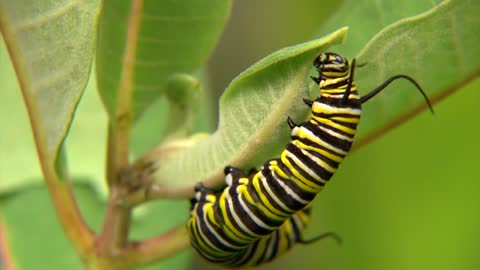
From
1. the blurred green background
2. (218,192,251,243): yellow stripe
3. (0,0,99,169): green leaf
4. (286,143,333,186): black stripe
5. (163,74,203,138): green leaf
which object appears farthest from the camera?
the blurred green background

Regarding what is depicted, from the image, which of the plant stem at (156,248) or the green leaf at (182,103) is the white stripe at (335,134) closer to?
the green leaf at (182,103)

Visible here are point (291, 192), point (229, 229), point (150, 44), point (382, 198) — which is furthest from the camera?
point (382, 198)

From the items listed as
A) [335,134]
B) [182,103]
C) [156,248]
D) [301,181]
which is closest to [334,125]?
[335,134]

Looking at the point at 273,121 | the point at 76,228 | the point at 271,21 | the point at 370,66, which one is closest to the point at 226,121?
the point at 273,121

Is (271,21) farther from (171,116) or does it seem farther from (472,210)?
(171,116)

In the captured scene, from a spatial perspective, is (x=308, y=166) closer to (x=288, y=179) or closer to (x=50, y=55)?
(x=288, y=179)

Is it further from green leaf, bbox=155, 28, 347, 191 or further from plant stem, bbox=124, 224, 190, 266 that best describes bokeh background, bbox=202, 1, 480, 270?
green leaf, bbox=155, 28, 347, 191

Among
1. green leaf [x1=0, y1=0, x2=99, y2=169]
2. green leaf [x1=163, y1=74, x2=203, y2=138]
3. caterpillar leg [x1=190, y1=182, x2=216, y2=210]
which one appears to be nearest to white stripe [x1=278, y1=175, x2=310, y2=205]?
caterpillar leg [x1=190, y1=182, x2=216, y2=210]
